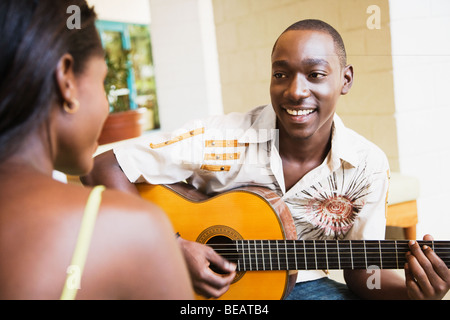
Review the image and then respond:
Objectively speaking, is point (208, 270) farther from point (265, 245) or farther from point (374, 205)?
point (374, 205)

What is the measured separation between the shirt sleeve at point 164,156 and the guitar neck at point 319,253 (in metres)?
0.18

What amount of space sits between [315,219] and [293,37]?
30 centimetres

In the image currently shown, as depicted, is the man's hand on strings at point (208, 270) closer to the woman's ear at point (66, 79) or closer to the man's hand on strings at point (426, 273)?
the man's hand on strings at point (426, 273)

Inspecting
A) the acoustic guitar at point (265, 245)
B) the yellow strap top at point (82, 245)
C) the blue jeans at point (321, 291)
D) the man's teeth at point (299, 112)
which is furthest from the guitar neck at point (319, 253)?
the yellow strap top at point (82, 245)

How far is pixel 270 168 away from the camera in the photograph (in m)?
0.77

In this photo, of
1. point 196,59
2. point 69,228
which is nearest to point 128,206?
point 69,228

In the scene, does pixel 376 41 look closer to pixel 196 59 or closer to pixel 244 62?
pixel 244 62

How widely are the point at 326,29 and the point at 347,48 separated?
1.5 inches

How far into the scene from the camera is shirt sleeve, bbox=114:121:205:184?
83 cm

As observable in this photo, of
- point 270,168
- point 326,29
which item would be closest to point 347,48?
point 326,29

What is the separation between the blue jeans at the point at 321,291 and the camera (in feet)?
2.63

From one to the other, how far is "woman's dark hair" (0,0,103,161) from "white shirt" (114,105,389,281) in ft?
1.31

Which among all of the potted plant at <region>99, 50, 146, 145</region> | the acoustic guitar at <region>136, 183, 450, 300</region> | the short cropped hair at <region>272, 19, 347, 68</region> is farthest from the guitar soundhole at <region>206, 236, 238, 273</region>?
the short cropped hair at <region>272, 19, 347, 68</region>

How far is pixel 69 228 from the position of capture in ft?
1.20
